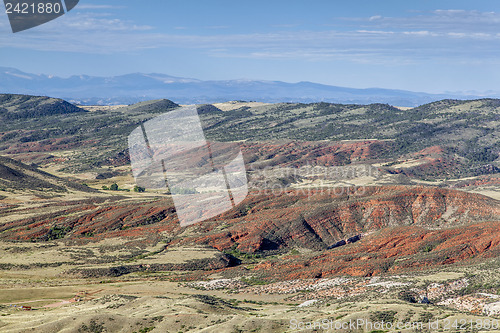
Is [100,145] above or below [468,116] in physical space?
below

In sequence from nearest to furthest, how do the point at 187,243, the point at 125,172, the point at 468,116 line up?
the point at 187,243
the point at 125,172
the point at 468,116

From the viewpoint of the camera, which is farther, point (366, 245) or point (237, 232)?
point (237, 232)

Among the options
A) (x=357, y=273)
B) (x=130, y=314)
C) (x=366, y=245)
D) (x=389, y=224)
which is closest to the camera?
(x=130, y=314)

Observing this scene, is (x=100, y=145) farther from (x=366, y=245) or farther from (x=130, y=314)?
(x=130, y=314)

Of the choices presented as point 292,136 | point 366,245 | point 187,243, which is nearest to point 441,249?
point 366,245

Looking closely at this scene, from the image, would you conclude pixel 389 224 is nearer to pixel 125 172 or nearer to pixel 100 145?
pixel 125 172

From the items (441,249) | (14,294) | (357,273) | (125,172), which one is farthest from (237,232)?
(125,172)

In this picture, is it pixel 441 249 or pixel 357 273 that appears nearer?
pixel 357 273

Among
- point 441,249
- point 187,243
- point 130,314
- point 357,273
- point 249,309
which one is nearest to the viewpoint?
point 130,314

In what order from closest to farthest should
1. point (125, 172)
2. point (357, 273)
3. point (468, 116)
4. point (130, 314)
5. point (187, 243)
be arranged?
1. point (130, 314)
2. point (357, 273)
3. point (187, 243)
4. point (125, 172)
5. point (468, 116)
